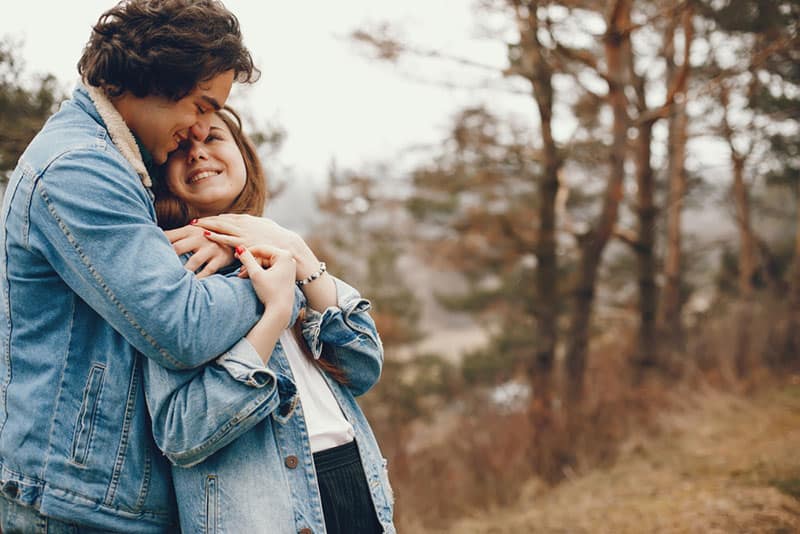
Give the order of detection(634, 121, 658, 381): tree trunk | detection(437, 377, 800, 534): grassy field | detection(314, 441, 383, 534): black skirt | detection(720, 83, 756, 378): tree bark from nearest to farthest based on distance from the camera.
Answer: detection(314, 441, 383, 534): black skirt, detection(437, 377, 800, 534): grassy field, detection(720, 83, 756, 378): tree bark, detection(634, 121, 658, 381): tree trunk

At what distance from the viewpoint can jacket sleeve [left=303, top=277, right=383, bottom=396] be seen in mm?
1775

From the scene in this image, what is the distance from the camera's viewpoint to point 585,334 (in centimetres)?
707

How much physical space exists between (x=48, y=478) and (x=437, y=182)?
26.2 feet

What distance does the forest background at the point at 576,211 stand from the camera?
5977 millimetres

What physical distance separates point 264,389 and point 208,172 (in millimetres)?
653

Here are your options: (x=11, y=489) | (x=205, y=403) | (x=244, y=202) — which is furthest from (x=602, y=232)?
(x=11, y=489)

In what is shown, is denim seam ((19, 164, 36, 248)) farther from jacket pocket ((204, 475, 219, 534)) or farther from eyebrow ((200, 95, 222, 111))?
jacket pocket ((204, 475, 219, 534))

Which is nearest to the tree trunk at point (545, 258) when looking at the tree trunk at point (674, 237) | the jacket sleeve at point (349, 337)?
the tree trunk at point (674, 237)

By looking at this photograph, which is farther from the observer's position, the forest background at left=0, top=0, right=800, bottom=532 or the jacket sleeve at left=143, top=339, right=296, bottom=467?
the forest background at left=0, top=0, right=800, bottom=532

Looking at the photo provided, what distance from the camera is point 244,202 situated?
1963mm

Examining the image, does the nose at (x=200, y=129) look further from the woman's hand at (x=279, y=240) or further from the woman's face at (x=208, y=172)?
the woman's hand at (x=279, y=240)

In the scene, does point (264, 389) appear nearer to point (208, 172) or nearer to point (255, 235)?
point (255, 235)

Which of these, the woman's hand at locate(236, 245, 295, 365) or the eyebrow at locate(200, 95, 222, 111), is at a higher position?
the eyebrow at locate(200, 95, 222, 111)

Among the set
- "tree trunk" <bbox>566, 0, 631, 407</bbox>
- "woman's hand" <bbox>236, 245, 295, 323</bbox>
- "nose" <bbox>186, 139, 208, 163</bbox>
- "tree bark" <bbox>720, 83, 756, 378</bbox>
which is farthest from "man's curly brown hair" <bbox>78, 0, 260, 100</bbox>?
"tree bark" <bbox>720, 83, 756, 378</bbox>
